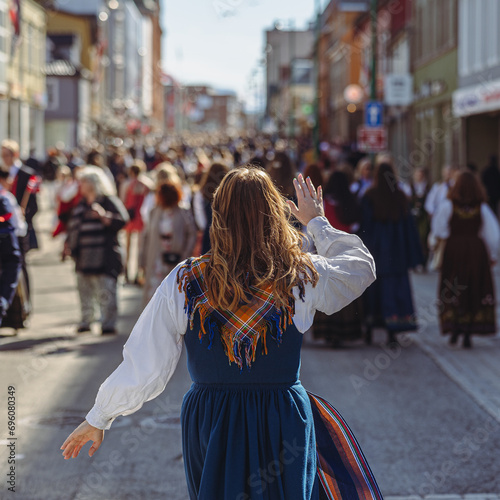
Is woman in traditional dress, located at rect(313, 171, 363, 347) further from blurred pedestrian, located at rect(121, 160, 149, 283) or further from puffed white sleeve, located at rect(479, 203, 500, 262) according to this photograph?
blurred pedestrian, located at rect(121, 160, 149, 283)

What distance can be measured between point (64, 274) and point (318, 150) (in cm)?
2251

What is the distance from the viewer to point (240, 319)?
3.30 meters

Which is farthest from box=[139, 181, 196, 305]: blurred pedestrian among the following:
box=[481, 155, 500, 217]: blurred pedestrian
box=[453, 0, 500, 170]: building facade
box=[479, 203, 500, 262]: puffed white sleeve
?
box=[453, 0, 500, 170]: building facade

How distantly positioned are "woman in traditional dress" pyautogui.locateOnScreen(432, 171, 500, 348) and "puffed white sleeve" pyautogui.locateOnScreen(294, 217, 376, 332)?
6.19 metres

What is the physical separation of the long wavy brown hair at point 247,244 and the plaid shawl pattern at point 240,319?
0.03 meters

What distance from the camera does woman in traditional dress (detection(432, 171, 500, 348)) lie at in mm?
9650

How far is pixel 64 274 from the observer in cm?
1588

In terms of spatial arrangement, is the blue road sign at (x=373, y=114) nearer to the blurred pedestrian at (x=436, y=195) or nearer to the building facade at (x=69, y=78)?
the blurred pedestrian at (x=436, y=195)

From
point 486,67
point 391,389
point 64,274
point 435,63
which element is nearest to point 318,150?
point 435,63

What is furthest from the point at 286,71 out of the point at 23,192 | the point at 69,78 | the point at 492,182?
the point at 23,192

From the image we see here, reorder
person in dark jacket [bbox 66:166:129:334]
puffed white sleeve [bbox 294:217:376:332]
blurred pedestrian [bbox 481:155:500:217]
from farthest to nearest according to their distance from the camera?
blurred pedestrian [bbox 481:155:500:217], person in dark jacket [bbox 66:166:129:334], puffed white sleeve [bbox 294:217:376:332]

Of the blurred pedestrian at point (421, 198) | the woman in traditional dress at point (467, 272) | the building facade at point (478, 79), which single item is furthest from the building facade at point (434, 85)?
the woman in traditional dress at point (467, 272)

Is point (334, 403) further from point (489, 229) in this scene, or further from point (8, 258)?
point (489, 229)

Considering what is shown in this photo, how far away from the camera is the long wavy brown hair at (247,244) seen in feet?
10.7
